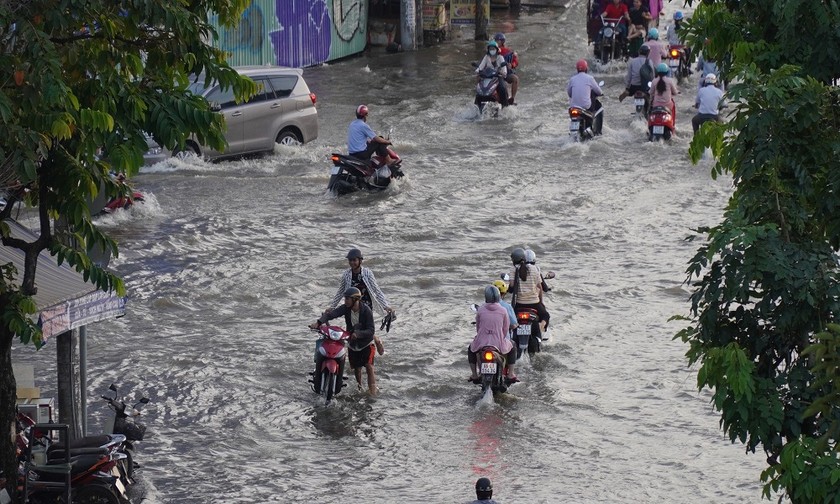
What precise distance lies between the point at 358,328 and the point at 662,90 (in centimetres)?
1231

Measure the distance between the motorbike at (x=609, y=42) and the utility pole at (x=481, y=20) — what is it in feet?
13.7

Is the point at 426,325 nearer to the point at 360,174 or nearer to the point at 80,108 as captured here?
the point at 360,174

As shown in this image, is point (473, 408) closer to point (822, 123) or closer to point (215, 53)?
point (215, 53)

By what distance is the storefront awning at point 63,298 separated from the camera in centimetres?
993

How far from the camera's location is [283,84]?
2330 centimetres

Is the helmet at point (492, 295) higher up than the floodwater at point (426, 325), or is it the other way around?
the helmet at point (492, 295)

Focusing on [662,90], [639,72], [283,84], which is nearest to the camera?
[283,84]

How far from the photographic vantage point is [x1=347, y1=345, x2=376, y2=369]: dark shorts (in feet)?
43.4

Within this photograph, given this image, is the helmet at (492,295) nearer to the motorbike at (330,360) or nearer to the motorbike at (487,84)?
the motorbike at (330,360)

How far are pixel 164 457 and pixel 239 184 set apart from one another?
10.3 metres

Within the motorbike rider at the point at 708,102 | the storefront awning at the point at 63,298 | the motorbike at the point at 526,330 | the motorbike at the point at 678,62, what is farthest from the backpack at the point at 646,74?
the storefront awning at the point at 63,298

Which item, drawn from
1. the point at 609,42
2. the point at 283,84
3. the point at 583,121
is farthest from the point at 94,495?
the point at 609,42

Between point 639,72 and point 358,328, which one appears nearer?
point 358,328

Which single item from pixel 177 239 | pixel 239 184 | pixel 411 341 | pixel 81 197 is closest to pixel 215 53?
pixel 81 197
